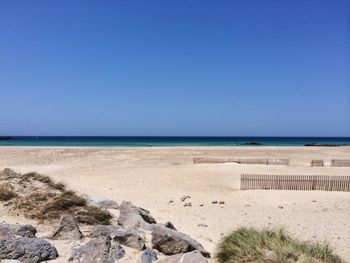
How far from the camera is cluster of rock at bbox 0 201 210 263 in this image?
5571 mm

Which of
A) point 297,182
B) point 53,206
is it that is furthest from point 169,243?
point 297,182

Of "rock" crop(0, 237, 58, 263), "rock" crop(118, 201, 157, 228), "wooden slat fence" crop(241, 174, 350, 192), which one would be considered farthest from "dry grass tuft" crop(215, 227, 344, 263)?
"wooden slat fence" crop(241, 174, 350, 192)

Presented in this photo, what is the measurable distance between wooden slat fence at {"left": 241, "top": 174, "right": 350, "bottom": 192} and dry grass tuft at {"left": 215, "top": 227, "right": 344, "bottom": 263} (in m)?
10.9

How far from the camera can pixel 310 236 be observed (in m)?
9.34

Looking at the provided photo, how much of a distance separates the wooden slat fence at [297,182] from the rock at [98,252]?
12002mm

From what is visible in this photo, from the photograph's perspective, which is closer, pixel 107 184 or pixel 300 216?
pixel 300 216

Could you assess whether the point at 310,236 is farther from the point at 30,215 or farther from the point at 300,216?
the point at 30,215

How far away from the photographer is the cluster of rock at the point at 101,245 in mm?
5571

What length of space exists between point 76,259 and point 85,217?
7.34 feet

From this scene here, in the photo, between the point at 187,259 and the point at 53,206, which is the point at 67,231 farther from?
the point at 187,259

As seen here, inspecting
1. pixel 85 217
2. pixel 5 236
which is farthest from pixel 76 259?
pixel 85 217

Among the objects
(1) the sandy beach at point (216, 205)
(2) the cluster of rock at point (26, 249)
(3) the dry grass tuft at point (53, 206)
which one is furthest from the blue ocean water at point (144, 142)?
(2) the cluster of rock at point (26, 249)

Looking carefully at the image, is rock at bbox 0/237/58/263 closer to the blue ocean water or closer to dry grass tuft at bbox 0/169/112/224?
dry grass tuft at bbox 0/169/112/224

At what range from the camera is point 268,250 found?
225 inches
